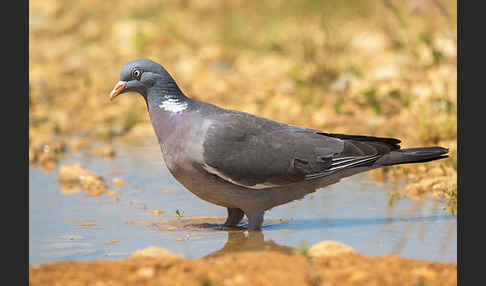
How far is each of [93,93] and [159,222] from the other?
498 cm

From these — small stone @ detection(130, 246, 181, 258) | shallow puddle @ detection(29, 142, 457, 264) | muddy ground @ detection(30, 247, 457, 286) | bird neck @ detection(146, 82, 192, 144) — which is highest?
bird neck @ detection(146, 82, 192, 144)

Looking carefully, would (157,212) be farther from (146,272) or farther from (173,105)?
(146,272)

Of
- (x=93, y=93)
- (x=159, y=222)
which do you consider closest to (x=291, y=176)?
(x=159, y=222)

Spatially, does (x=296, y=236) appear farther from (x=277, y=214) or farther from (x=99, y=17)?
(x=99, y=17)

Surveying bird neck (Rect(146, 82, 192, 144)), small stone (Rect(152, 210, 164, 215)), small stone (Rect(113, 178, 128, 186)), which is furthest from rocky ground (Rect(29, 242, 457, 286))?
small stone (Rect(113, 178, 128, 186))

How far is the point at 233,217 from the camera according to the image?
5.64m

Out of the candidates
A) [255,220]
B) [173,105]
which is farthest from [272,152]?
[173,105]

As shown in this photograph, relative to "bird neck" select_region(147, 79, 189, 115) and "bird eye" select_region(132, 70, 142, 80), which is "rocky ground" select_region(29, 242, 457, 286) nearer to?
"bird neck" select_region(147, 79, 189, 115)

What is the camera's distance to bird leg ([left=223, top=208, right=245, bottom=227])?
5.62m

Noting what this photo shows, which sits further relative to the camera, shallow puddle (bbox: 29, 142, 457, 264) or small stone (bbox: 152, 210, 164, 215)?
small stone (bbox: 152, 210, 164, 215)

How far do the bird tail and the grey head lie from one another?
1.57m

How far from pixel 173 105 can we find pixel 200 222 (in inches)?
34.9

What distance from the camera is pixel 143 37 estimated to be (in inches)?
466

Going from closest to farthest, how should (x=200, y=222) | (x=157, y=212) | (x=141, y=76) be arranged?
(x=141, y=76)
(x=200, y=222)
(x=157, y=212)
